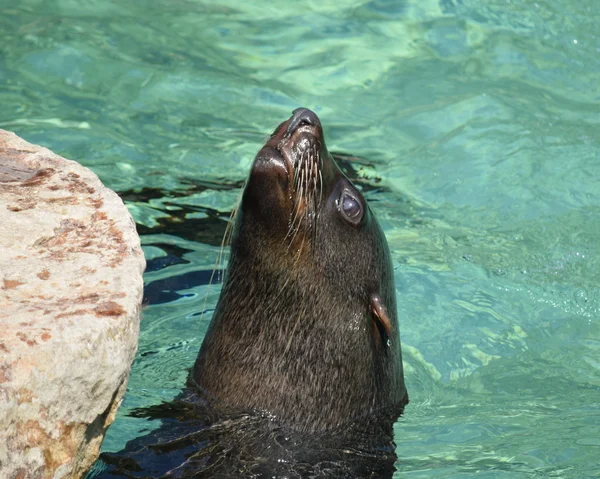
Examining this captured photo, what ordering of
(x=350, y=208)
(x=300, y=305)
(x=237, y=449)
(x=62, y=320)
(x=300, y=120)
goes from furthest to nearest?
(x=350, y=208), (x=300, y=305), (x=300, y=120), (x=237, y=449), (x=62, y=320)

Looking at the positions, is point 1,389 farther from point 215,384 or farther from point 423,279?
point 423,279

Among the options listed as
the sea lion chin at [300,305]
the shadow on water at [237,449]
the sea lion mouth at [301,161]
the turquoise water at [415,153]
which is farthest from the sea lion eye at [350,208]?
the turquoise water at [415,153]

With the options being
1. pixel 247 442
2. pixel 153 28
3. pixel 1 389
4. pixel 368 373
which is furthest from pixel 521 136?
pixel 1 389

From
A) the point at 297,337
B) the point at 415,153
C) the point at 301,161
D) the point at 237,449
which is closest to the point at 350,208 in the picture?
the point at 301,161

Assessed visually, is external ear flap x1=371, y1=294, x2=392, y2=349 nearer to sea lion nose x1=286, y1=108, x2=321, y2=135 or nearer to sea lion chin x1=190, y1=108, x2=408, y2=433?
sea lion chin x1=190, y1=108, x2=408, y2=433

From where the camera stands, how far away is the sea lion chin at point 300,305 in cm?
419

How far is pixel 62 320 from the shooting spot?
2727mm

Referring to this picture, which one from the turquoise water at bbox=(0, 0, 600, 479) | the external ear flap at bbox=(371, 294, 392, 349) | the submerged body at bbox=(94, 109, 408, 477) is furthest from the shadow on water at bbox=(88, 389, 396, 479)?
the external ear flap at bbox=(371, 294, 392, 349)

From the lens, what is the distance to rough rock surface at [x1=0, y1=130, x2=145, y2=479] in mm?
2561

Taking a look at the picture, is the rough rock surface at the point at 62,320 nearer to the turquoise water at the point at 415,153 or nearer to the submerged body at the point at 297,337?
the submerged body at the point at 297,337

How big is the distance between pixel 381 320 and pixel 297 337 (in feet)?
1.28

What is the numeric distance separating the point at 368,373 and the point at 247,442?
2.29 ft

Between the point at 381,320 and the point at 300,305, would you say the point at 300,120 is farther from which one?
the point at 381,320

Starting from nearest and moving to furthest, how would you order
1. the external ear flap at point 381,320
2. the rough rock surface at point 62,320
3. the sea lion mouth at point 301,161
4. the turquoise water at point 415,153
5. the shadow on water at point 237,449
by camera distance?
1. the rough rock surface at point 62,320
2. the shadow on water at point 237,449
3. the sea lion mouth at point 301,161
4. the external ear flap at point 381,320
5. the turquoise water at point 415,153
